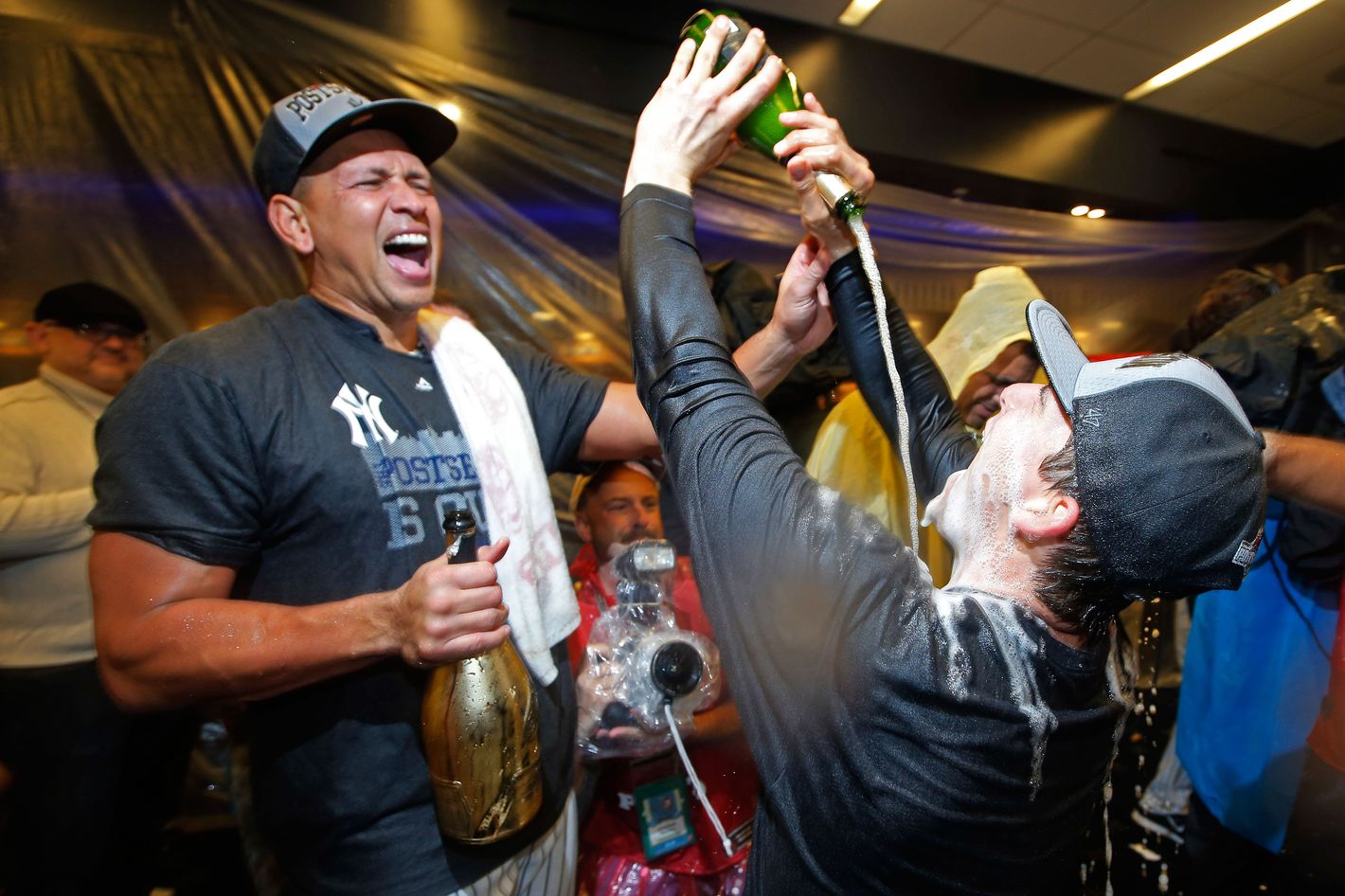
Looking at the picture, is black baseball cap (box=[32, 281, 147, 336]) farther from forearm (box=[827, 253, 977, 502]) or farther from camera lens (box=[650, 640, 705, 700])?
forearm (box=[827, 253, 977, 502])

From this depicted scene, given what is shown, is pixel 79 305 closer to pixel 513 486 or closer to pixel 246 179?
pixel 246 179

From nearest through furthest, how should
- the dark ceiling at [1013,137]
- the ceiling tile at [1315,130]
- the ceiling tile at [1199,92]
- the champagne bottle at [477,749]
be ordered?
the champagne bottle at [477,749] < the ceiling tile at [1199,92] < the dark ceiling at [1013,137] < the ceiling tile at [1315,130]

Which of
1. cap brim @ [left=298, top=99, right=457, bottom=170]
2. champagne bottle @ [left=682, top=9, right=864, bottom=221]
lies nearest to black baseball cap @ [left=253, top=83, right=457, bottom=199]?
cap brim @ [left=298, top=99, right=457, bottom=170]

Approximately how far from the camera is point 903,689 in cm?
67

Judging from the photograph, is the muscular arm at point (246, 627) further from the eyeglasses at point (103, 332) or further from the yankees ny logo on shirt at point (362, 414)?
the eyeglasses at point (103, 332)

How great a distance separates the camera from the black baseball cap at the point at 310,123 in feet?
3.91

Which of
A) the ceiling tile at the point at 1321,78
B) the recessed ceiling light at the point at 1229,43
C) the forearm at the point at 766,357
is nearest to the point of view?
the forearm at the point at 766,357

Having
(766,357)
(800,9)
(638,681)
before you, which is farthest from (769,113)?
(800,9)

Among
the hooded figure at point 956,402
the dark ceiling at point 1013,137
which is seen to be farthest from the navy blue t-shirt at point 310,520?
the dark ceiling at point 1013,137

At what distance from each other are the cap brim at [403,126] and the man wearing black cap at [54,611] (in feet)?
4.32

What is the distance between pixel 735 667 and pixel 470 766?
0.53m

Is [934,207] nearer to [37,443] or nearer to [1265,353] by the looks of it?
[1265,353]

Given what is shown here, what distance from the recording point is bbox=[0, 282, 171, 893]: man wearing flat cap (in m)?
1.95

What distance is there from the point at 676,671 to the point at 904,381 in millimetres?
780
